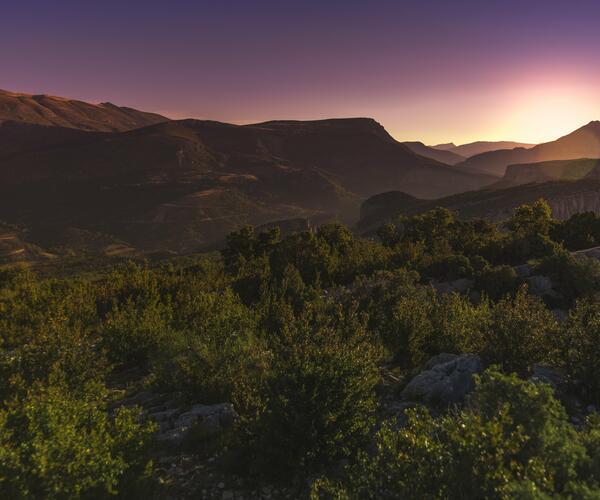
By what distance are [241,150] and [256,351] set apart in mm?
196230

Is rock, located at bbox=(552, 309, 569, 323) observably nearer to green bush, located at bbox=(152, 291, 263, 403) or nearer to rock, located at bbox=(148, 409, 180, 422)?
green bush, located at bbox=(152, 291, 263, 403)

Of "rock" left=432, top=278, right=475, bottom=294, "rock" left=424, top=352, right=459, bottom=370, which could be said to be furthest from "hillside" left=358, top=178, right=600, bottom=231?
"rock" left=424, top=352, right=459, bottom=370

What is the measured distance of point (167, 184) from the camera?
433 ft

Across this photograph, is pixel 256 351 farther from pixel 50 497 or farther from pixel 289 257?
pixel 289 257

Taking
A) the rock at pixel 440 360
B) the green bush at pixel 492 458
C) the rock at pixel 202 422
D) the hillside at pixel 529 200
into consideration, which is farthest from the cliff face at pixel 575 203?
the green bush at pixel 492 458

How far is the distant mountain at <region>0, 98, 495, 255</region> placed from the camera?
340 ft

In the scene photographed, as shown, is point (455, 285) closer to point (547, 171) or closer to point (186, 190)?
point (186, 190)

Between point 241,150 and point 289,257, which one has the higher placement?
point 241,150

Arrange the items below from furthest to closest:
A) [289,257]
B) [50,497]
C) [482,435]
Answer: [289,257], [50,497], [482,435]

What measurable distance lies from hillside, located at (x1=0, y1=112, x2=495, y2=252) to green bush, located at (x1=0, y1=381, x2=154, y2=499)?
264 feet

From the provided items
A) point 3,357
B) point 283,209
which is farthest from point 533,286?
point 283,209

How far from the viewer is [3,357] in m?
6.86

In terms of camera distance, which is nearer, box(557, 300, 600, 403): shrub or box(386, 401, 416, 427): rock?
box(557, 300, 600, 403): shrub

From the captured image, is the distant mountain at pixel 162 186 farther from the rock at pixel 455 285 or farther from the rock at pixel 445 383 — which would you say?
the rock at pixel 445 383
